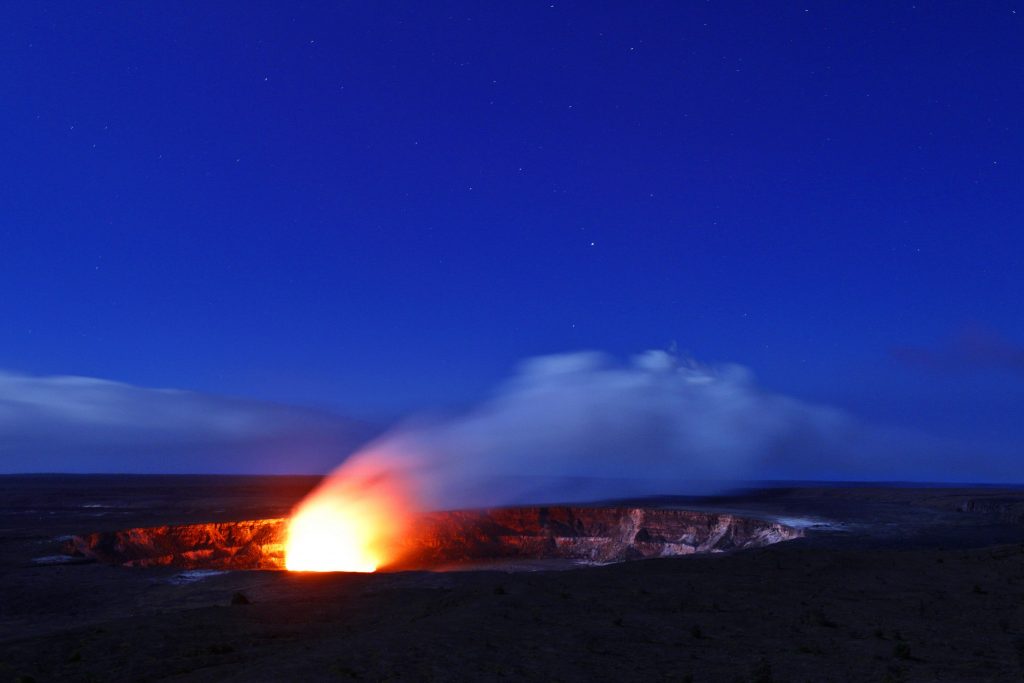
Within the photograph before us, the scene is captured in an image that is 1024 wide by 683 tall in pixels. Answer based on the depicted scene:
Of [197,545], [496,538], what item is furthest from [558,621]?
[496,538]

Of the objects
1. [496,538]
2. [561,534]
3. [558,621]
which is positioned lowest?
[496,538]

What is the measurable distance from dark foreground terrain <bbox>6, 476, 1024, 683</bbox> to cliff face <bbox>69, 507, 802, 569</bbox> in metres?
11.6

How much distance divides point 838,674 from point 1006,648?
4.28 meters

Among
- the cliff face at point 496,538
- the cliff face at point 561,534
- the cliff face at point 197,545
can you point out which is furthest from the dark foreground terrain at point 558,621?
the cliff face at point 561,534

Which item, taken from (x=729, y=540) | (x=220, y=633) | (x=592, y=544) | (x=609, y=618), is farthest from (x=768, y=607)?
(x=592, y=544)

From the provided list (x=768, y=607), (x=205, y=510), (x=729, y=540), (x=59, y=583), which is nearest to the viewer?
(x=768, y=607)

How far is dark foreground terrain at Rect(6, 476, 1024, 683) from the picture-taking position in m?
11.9

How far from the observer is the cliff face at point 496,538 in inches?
1583

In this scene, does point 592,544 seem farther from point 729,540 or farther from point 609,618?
point 609,618

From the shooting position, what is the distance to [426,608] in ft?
56.9

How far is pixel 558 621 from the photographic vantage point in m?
15.4

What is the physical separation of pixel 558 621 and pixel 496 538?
38.9 m

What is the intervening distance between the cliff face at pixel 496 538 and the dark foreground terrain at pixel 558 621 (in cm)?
1164

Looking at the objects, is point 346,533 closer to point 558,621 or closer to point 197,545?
point 197,545
